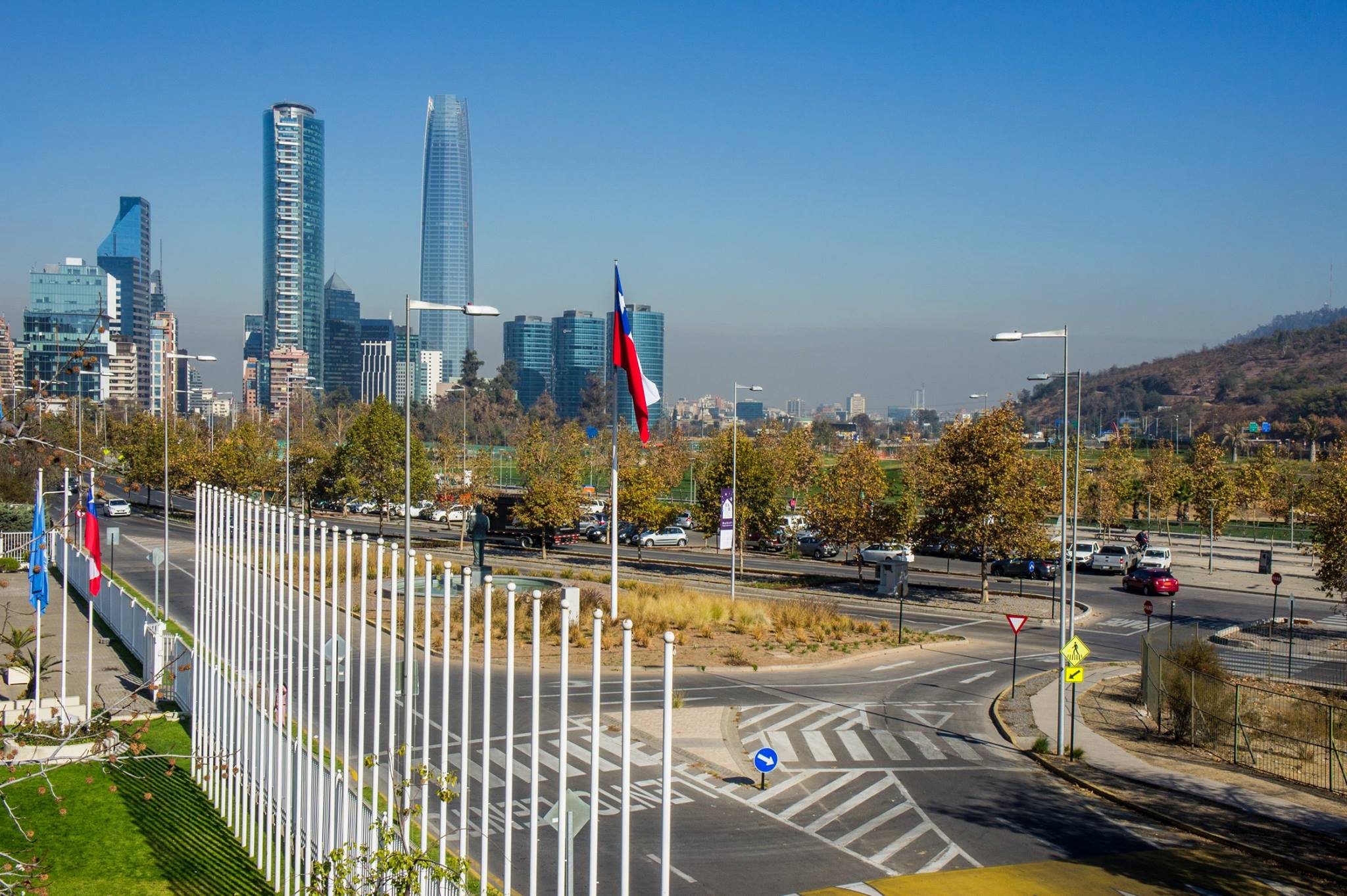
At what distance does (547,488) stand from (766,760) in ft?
123

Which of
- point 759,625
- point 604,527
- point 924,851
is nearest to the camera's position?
point 924,851

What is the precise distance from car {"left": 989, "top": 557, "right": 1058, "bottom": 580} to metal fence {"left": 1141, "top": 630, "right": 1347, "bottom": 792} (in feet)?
76.9

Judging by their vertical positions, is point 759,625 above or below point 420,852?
below

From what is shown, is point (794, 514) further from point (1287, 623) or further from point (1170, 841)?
point (1170, 841)

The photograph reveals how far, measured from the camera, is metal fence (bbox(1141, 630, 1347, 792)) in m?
20.1

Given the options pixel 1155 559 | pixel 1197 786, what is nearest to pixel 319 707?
pixel 1197 786

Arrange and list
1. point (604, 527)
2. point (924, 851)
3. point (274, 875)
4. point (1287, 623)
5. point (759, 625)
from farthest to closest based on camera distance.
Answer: point (604, 527), point (1287, 623), point (759, 625), point (924, 851), point (274, 875)

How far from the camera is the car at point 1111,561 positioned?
52.7m

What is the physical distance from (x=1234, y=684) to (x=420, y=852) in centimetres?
1958

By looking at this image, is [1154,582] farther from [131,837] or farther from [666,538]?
[131,837]

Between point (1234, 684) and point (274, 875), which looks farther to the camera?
point (1234, 684)

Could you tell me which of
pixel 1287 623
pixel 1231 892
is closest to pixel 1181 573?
pixel 1287 623

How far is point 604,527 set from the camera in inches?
2645

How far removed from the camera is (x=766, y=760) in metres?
16.9
